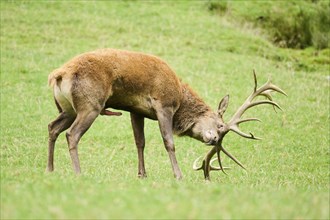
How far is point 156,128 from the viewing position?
595 inches

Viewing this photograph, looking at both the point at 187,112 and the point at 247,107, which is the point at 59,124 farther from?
the point at 247,107

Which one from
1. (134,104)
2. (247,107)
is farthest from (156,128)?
(134,104)

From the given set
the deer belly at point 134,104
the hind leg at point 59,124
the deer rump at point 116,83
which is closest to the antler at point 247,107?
the deer rump at point 116,83

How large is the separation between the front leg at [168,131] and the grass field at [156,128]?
0.84ft

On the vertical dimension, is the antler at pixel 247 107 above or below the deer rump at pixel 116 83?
below

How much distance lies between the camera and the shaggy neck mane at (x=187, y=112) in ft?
32.4

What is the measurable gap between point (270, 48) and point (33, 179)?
18.8 metres

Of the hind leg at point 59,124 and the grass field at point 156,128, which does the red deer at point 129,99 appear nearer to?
the hind leg at point 59,124

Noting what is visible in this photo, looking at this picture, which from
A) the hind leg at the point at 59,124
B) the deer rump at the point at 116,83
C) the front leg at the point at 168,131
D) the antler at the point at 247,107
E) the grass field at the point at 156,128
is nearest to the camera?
the grass field at the point at 156,128

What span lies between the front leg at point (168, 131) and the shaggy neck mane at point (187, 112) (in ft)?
1.32

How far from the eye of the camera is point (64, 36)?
22281mm

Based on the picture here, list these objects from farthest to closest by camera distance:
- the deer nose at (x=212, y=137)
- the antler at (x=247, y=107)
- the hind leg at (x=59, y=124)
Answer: the deer nose at (x=212, y=137) → the antler at (x=247, y=107) → the hind leg at (x=59, y=124)

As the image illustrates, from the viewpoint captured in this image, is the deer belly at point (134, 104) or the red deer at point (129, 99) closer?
the red deer at point (129, 99)

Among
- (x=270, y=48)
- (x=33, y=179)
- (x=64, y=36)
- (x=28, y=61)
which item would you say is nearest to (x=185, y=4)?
(x=270, y=48)
